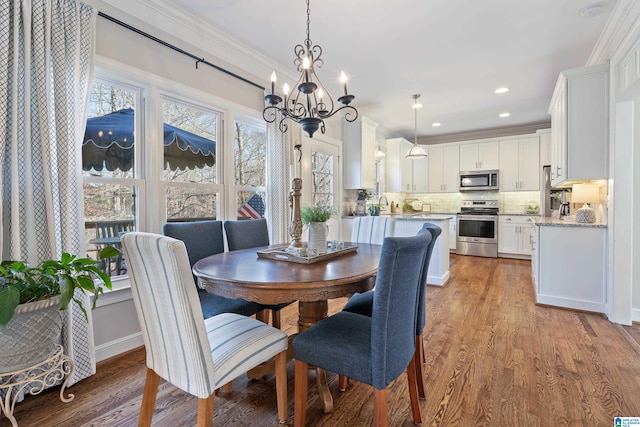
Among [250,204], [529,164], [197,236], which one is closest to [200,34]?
[250,204]

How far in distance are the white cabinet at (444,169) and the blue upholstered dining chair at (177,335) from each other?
6333 mm

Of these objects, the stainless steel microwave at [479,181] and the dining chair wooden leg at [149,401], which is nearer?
the dining chair wooden leg at [149,401]

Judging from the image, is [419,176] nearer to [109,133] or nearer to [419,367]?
[419,367]

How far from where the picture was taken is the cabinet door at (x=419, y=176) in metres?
6.98

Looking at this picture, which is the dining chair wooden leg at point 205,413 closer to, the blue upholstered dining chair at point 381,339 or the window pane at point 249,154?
the blue upholstered dining chair at point 381,339

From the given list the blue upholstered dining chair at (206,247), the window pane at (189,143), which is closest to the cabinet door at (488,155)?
the window pane at (189,143)

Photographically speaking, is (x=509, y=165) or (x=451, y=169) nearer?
(x=509, y=165)

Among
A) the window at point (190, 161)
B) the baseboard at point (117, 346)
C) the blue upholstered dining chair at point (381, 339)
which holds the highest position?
the window at point (190, 161)

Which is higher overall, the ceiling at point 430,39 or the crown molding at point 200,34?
the ceiling at point 430,39

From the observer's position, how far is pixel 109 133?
2.30 m

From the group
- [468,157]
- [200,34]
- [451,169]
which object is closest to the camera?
[200,34]

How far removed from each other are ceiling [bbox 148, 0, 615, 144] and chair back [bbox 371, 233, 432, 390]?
2101 mm

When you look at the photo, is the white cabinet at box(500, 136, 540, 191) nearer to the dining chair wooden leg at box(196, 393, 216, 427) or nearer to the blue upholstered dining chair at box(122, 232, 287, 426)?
the blue upholstered dining chair at box(122, 232, 287, 426)

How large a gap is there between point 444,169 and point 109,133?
248 inches
